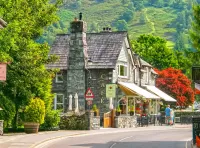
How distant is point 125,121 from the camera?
165 feet

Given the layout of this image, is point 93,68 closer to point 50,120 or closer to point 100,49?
point 100,49

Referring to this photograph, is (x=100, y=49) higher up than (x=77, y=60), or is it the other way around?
(x=100, y=49)

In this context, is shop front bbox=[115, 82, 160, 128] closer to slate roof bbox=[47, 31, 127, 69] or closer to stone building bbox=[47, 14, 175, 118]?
stone building bbox=[47, 14, 175, 118]

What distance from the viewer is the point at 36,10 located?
41.1 m

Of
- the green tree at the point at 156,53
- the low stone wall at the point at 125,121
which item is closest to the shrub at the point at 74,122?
the low stone wall at the point at 125,121

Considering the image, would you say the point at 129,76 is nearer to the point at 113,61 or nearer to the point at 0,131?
the point at 113,61

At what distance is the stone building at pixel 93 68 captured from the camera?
54.5 meters

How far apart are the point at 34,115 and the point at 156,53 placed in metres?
67.5

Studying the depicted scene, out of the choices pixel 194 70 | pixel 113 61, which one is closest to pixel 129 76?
pixel 113 61

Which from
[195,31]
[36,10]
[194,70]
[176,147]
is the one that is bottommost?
[176,147]

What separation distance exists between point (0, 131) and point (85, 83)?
21.1 meters

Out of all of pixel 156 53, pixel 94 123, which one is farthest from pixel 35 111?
pixel 156 53

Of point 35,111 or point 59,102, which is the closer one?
point 35,111

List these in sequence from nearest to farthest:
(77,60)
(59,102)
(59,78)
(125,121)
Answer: (125,121)
(77,60)
(59,102)
(59,78)
